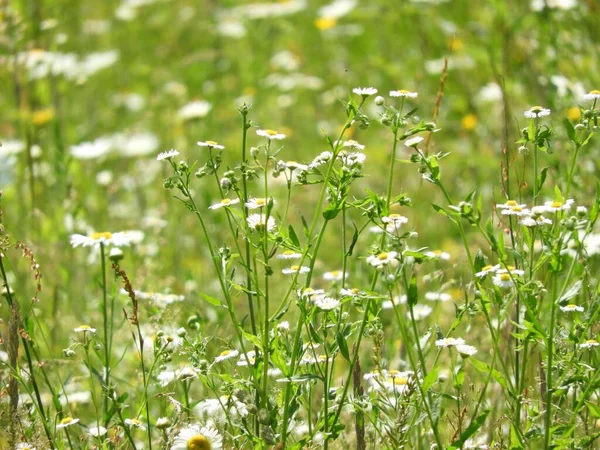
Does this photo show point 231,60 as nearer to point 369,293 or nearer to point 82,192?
point 82,192

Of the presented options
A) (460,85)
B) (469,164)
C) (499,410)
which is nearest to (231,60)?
(460,85)

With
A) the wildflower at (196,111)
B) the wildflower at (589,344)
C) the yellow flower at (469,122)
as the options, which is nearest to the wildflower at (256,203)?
the wildflower at (589,344)

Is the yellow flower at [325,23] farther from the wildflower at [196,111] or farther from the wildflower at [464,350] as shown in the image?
the wildflower at [464,350]

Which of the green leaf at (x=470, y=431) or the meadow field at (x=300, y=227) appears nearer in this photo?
the green leaf at (x=470, y=431)

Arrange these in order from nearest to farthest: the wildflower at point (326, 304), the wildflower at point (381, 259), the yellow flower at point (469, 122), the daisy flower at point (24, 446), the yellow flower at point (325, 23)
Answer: the wildflower at point (381, 259)
the wildflower at point (326, 304)
the daisy flower at point (24, 446)
the yellow flower at point (469, 122)
the yellow flower at point (325, 23)

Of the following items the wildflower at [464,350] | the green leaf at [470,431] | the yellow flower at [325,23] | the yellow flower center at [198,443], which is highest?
the wildflower at [464,350]

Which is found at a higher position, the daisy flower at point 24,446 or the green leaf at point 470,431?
the green leaf at point 470,431
